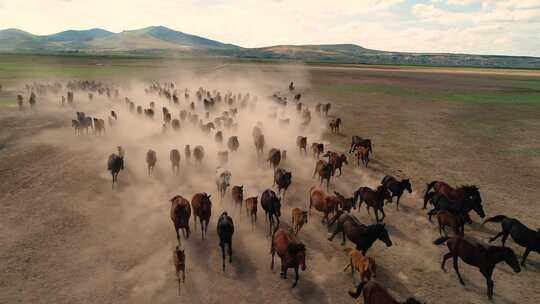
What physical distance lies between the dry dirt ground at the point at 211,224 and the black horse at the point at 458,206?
0.62 metres

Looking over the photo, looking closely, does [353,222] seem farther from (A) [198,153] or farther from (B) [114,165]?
(B) [114,165]

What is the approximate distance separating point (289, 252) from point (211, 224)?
436cm

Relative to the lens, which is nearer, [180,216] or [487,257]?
[487,257]

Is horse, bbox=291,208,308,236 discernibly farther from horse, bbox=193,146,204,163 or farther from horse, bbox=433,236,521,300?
horse, bbox=193,146,204,163

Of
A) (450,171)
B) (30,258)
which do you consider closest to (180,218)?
(30,258)

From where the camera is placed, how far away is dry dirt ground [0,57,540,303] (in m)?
9.86

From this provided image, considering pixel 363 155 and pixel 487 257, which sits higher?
pixel 363 155

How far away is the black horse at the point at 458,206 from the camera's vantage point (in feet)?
42.9

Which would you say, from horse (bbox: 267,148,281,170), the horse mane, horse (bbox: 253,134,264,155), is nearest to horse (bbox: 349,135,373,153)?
horse (bbox: 267,148,281,170)

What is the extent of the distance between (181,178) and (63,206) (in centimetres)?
530

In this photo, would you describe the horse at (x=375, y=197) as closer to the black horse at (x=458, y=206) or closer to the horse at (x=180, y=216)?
the black horse at (x=458, y=206)

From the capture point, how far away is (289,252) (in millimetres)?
9891

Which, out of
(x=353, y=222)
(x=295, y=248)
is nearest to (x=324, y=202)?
(x=353, y=222)

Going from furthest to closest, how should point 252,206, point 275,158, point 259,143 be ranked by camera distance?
point 259,143 → point 275,158 → point 252,206
